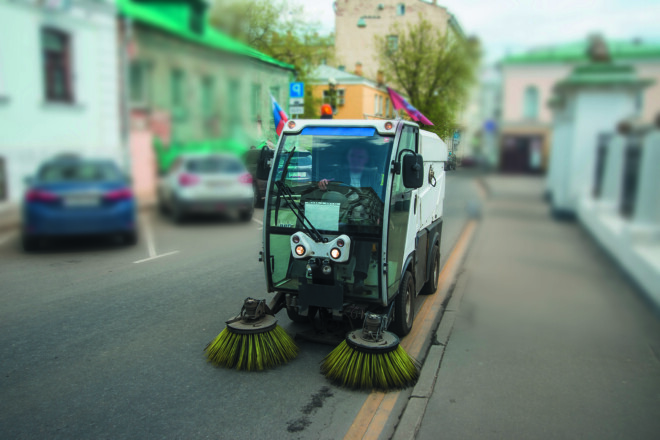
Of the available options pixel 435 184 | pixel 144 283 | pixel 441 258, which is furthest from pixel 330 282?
pixel 441 258

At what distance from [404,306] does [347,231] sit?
1107 millimetres

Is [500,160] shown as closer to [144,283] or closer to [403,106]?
[403,106]

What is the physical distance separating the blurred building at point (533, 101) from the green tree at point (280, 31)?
84.3 inches

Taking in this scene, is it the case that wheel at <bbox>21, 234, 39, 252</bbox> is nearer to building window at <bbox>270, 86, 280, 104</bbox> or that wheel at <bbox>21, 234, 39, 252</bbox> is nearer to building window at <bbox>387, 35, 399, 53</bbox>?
building window at <bbox>270, 86, 280, 104</bbox>

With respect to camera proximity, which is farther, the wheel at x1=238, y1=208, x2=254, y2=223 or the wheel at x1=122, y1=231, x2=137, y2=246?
the wheel at x1=238, y1=208, x2=254, y2=223

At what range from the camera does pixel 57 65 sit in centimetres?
223

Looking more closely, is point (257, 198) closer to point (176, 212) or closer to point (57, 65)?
point (176, 212)

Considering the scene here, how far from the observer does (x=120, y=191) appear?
9.13 ft

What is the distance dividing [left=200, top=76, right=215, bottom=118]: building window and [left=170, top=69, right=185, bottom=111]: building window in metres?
0.10

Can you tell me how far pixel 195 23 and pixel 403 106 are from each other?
379 centimetres

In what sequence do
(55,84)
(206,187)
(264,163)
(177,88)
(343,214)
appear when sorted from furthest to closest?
(264,163) < (343,214) < (206,187) < (177,88) < (55,84)

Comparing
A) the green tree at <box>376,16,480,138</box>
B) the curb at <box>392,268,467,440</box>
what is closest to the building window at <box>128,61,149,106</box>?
the curb at <box>392,268,467,440</box>

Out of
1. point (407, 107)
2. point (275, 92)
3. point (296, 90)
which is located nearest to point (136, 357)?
point (275, 92)

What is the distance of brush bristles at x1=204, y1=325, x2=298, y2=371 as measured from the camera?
4305mm
